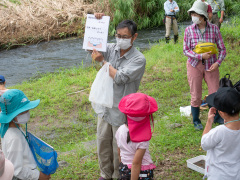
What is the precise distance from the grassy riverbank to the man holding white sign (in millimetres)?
467

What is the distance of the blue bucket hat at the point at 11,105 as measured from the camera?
2.59m

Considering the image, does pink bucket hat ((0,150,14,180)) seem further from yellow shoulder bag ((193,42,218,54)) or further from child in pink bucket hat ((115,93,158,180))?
yellow shoulder bag ((193,42,218,54))

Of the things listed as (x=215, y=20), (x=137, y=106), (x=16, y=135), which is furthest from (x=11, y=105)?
(x=215, y=20)


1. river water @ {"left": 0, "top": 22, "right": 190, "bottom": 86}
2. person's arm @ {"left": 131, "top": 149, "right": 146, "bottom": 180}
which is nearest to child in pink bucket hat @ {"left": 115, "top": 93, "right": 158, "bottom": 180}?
person's arm @ {"left": 131, "top": 149, "right": 146, "bottom": 180}

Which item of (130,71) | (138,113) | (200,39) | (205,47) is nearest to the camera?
(138,113)

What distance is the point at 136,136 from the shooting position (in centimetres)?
257

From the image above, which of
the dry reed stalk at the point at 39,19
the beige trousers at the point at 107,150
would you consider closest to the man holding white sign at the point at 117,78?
the beige trousers at the point at 107,150

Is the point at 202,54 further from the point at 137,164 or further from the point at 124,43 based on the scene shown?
the point at 137,164

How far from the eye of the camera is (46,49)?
13414mm

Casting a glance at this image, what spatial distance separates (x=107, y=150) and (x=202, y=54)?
1.89 metres

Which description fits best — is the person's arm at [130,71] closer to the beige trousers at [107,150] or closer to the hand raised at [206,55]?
the beige trousers at [107,150]

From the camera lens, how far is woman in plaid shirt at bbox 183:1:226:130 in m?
4.33

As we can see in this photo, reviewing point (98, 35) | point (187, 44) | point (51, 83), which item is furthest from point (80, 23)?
point (98, 35)

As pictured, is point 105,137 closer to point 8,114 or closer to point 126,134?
point 126,134
